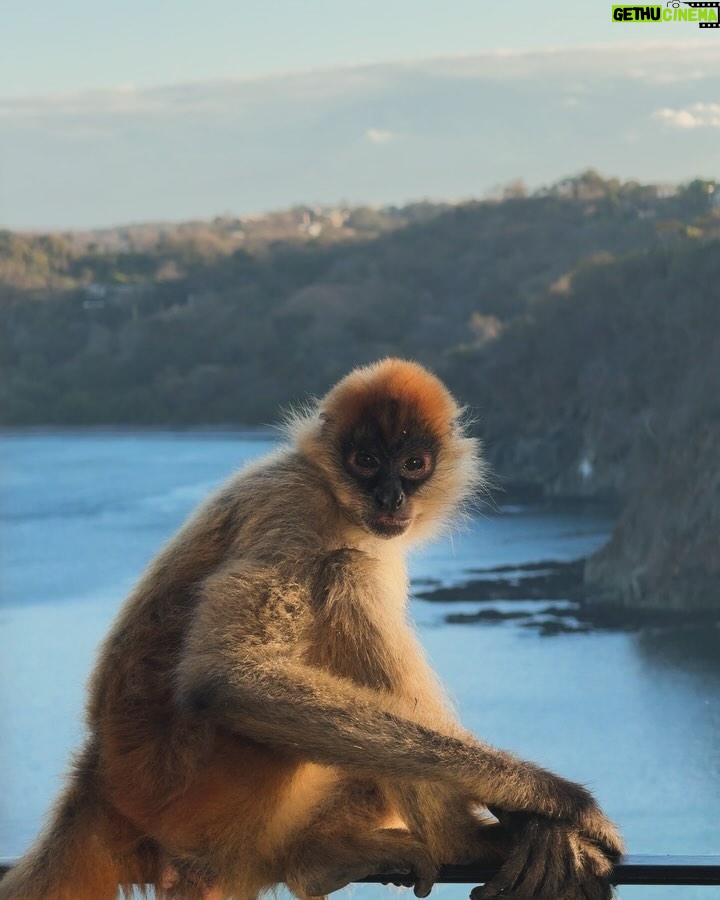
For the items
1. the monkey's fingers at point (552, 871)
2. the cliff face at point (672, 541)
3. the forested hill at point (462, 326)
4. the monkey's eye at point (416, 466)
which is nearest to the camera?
the monkey's fingers at point (552, 871)

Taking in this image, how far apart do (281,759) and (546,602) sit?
1220 cm

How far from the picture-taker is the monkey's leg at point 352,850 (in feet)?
9.33

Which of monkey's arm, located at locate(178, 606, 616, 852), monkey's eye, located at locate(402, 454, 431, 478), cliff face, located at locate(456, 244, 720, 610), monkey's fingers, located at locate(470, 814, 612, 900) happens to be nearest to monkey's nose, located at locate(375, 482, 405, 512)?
monkey's eye, located at locate(402, 454, 431, 478)

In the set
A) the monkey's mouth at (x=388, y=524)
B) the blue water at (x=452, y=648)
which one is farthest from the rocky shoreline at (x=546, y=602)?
the monkey's mouth at (x=388, y=524)

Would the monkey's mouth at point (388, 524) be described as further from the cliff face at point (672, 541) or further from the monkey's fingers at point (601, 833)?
the cliff face at point (672, 541)

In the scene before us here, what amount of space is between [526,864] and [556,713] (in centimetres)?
1144

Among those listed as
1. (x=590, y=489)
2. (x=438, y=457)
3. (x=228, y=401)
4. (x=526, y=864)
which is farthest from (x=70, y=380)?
(x=526, y=864)

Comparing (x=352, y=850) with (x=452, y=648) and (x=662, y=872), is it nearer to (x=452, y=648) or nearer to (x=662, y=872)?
(x=662, y=872)

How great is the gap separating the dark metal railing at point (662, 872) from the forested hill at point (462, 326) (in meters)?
11.5

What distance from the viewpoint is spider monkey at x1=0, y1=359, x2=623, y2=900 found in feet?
9.16

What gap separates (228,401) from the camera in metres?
14.5

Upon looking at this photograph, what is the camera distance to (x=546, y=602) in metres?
14.9

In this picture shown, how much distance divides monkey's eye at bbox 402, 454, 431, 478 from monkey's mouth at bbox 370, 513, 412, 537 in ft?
0.44

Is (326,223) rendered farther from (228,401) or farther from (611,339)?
(611,339)
